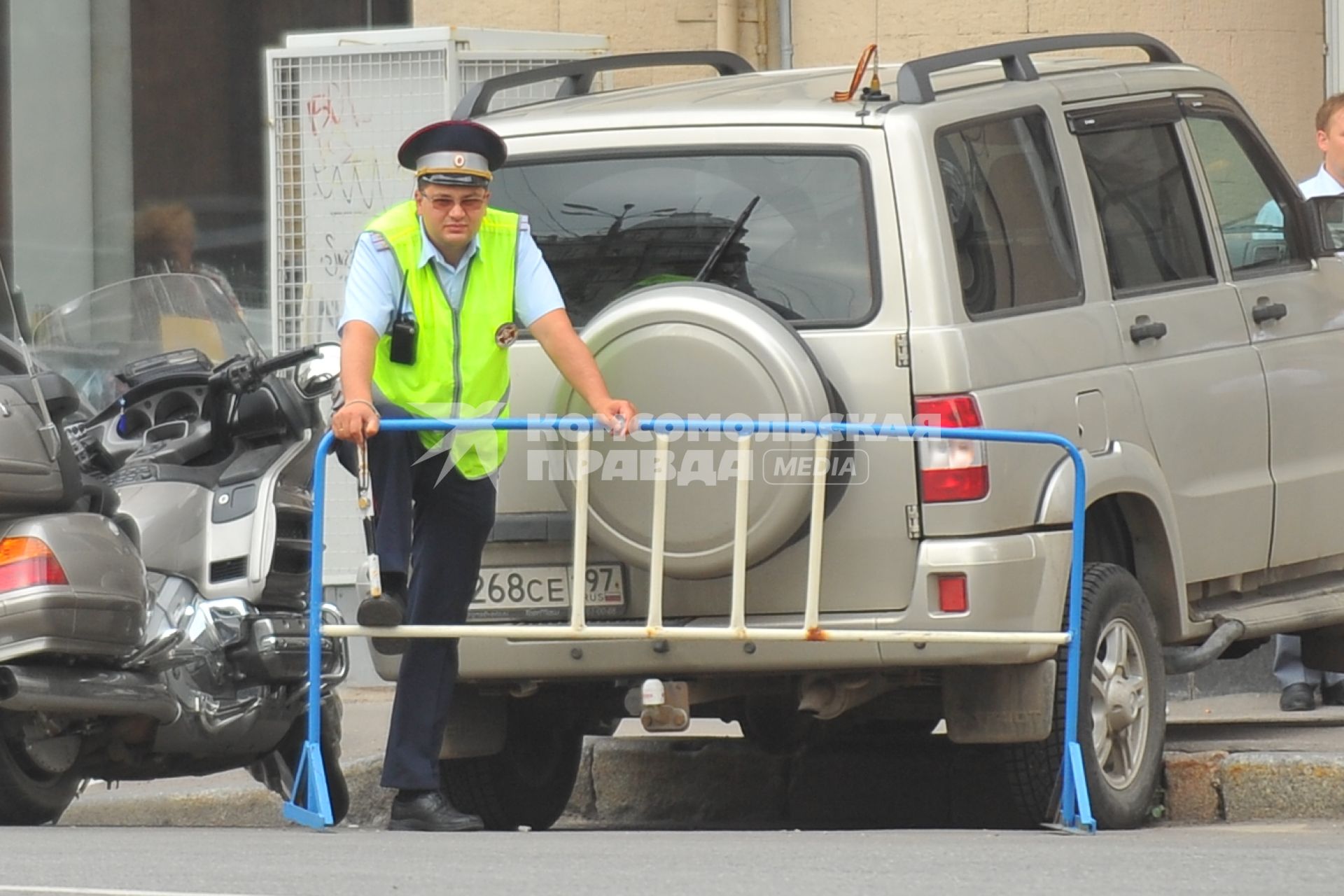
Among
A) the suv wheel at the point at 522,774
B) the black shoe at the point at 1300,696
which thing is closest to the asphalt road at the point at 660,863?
the suv wheel at the point at 522,774

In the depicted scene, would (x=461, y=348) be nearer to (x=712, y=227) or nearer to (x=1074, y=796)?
(x=712, y=227)

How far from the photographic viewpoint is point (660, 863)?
5.46 metres

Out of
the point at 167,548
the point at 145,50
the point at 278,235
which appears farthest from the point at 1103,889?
the point at 145,50

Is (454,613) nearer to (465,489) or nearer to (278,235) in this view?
(465,489)

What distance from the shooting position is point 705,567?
20.1 feet

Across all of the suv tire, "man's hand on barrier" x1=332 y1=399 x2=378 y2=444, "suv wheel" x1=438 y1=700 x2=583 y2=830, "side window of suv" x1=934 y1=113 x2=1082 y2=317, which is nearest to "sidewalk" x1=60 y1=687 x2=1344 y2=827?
"suv wheel" x1=438 y1=700 x2=583 y2=830

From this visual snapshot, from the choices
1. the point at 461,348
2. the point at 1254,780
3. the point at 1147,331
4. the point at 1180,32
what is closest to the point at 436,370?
the point at 461,348

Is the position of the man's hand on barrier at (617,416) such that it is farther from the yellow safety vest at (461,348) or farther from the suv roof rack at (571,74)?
the suv roof rack at (571,74)

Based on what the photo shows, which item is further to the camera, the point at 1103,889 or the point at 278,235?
the point at 278,235

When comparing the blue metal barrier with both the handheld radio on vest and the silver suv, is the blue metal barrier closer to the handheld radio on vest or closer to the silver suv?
the silver suv

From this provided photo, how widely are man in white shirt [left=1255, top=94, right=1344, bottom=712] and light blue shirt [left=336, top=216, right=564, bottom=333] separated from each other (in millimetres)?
3412

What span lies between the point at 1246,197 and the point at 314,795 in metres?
3.32

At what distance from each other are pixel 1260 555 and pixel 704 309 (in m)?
2.15

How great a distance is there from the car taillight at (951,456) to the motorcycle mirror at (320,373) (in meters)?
2.07
